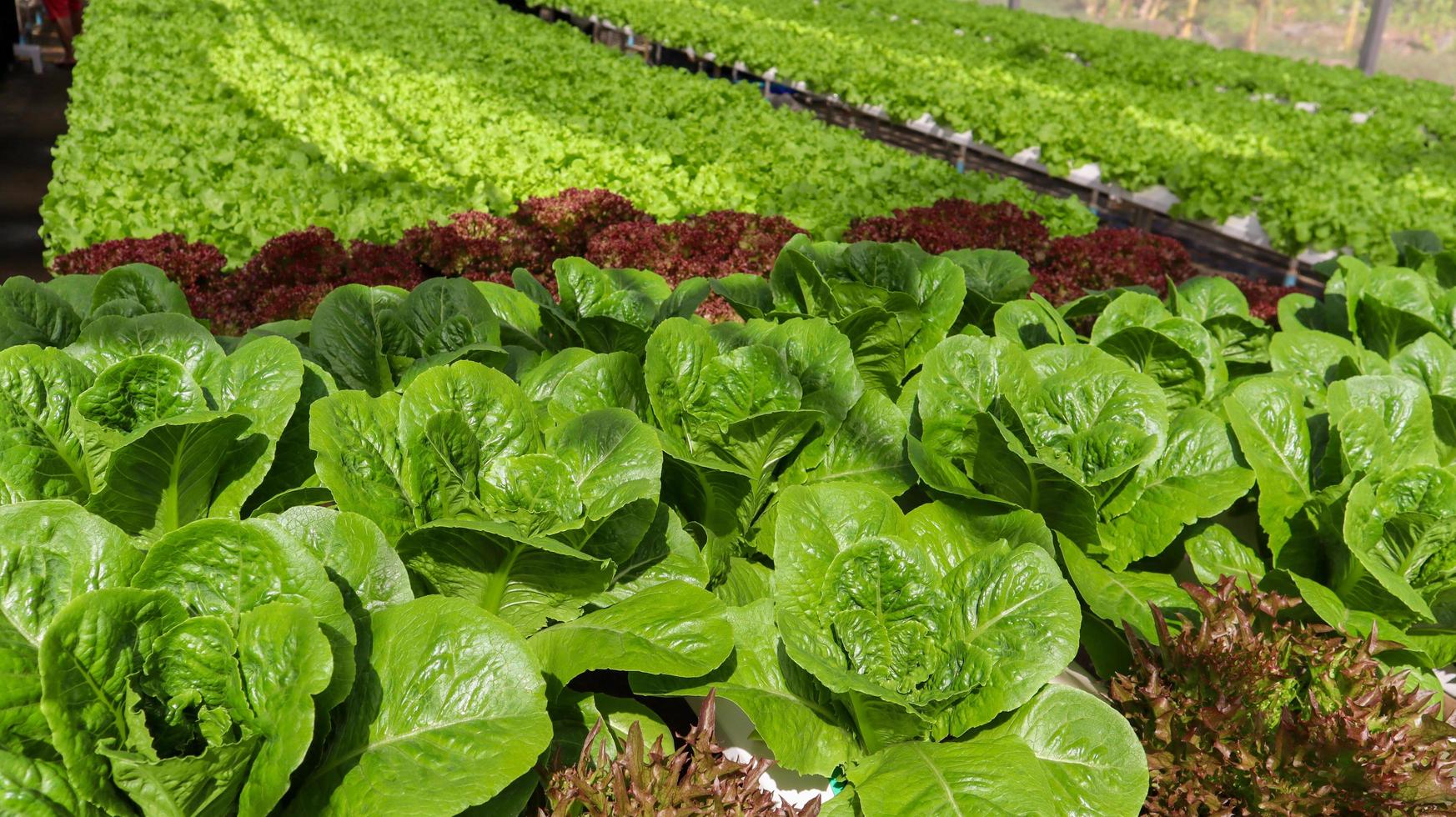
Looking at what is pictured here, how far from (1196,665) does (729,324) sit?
3.60ft

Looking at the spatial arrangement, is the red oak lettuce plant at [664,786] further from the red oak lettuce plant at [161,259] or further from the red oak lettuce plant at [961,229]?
the red oak lettuce plant at [961,229]

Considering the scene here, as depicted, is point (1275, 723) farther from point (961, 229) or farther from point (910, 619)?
point (961, 229)

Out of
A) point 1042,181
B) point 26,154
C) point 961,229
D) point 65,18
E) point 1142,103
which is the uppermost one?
point 1142,103

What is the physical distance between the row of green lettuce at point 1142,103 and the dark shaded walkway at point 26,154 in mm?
6628

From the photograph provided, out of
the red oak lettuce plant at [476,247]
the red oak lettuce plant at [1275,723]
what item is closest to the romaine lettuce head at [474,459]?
the red oak lettuce plant at [1275,723]

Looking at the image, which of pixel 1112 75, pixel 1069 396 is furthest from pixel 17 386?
pixel 1112 75

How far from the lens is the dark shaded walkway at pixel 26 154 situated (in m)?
6.73

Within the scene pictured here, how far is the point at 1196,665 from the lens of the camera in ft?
5.77

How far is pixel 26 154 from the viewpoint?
9.97 meters

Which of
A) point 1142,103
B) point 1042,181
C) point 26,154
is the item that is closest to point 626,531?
point 1142,103

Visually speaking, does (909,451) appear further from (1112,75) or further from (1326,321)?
(1112,75)

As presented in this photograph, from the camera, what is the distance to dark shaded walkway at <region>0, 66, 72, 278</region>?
6730mm

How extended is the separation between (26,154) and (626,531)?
10604 millimetres

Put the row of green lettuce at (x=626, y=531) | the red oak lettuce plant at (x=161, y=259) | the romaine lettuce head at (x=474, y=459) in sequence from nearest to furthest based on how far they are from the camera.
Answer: the row of green lettuce at (x=626, y=531), the romaine lettuce head at (x=474, y=459), the red oak lettuce plant at (x=161, y=259)
